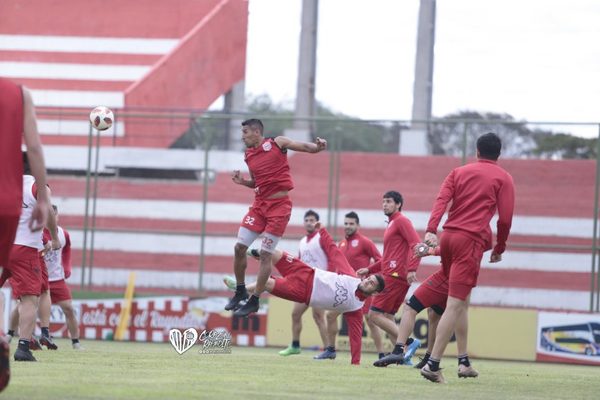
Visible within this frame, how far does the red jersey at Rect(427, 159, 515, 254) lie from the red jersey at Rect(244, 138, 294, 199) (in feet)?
11.6

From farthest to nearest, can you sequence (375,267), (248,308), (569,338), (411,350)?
(569,338) → (375,267) → (411,350) → (248,308)

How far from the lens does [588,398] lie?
9.69m

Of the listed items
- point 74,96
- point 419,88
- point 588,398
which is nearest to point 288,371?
point 588,398

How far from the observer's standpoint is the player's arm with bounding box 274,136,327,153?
505 inches

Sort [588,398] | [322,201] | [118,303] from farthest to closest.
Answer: [322,201]
[118,303]
[588,398]

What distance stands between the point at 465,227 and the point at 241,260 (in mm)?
4449

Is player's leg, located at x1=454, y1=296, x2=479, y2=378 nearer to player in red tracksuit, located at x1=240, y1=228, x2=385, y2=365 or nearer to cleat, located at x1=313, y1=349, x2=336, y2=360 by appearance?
player in red tracksuit, located at x1=240, y1=228, x2=385, y2=365

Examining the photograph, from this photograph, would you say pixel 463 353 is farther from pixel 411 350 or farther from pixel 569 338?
pixel 569 338

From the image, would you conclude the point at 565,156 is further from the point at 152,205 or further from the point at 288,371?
the point at 288,371

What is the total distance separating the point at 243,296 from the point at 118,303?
1090 cm

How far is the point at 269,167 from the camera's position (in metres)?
13.8

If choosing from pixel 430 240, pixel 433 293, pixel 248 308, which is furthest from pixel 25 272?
pixel 430 240

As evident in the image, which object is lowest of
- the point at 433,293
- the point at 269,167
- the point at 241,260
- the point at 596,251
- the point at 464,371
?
the point at 464,371

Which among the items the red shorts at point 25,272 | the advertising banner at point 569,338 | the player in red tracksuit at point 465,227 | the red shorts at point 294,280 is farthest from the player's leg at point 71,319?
the advertising banner at point 569,338
